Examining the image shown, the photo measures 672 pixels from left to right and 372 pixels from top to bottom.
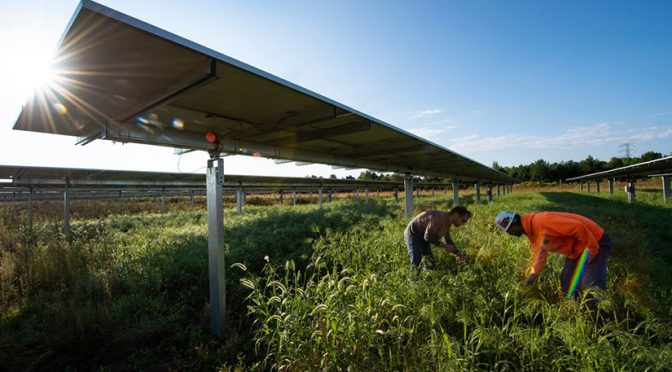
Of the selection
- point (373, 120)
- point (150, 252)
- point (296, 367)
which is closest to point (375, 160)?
point (373, 120)

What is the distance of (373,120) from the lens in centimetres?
455

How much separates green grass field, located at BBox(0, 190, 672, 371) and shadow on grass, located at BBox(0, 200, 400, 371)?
2cm

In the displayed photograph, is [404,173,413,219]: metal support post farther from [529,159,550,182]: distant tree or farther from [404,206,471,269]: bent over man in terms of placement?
[529,159,550,182]: distant tree

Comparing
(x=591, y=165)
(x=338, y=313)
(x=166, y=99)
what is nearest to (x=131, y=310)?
(x=166, y=99)

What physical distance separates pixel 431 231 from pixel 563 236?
1770 mm

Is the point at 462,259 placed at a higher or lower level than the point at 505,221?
lower

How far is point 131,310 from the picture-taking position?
4605 mm

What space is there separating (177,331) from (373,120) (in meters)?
3.95

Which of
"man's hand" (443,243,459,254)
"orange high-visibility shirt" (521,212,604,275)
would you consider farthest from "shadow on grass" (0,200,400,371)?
"orange high-visibility shirt" (521,212,604,275)

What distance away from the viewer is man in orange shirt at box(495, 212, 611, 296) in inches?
153

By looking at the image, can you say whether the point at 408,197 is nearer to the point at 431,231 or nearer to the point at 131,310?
the point at 431,231

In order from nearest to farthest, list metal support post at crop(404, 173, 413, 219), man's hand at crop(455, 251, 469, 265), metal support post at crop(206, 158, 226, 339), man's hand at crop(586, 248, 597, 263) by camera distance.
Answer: man's hand at crop(586, 248, 597, 263)
metal support post at crop(206, 158, 226, 339)
man's hand at crop(455, 251, 469, 265)
metal support post at crop(404, 173, 413, 219)

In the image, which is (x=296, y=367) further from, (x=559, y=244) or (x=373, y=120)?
(x=559, y=244)

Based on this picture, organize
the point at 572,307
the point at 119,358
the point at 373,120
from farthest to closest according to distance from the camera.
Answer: the point at 373,120 < the point at 119,358 < the point at 572,307
